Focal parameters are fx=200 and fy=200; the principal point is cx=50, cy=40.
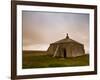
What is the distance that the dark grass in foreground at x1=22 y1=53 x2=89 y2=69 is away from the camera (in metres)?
2.08

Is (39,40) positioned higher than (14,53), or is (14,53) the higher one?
(39,40)

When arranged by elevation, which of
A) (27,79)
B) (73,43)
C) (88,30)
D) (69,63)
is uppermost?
(88,30)

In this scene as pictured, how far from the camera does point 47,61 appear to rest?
7.05ft

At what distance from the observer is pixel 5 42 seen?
2.01 m

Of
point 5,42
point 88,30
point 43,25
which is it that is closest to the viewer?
point 5,42

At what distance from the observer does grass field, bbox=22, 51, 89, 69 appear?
2079 millimetres

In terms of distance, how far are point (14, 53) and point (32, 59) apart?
20 centimetres

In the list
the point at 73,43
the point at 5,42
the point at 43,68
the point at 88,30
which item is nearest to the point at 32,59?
the point at 43,68

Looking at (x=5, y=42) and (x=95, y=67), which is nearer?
(x=5, y=42)

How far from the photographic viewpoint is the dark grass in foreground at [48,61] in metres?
2.08

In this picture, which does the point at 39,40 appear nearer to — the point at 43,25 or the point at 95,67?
the point at 43,25

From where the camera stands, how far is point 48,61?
7.06ft

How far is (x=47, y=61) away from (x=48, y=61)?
0.01 m

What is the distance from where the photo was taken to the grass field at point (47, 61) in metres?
2.08
